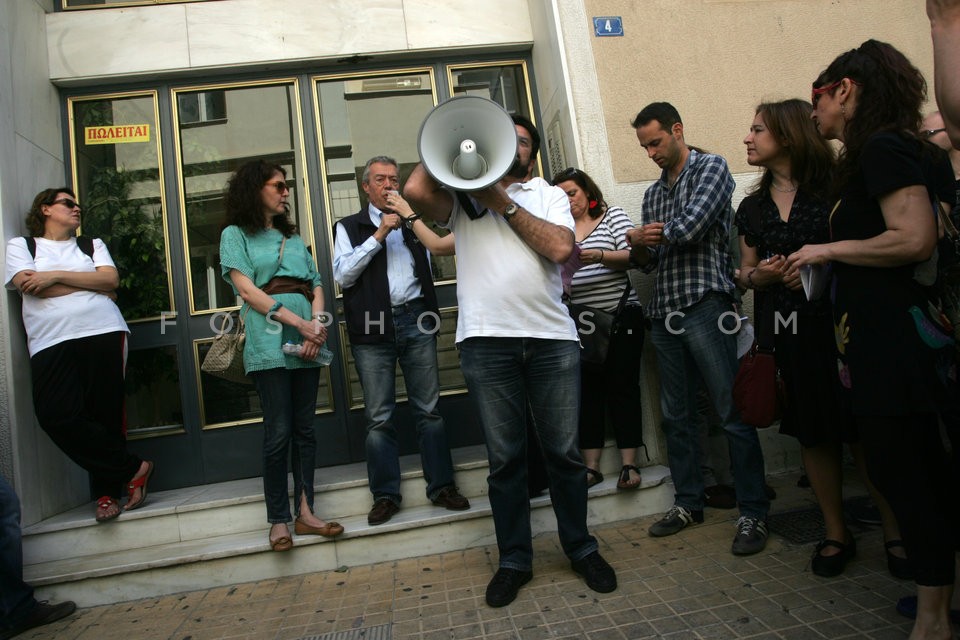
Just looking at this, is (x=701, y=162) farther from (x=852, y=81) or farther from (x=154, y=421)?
(x=154, y=421)

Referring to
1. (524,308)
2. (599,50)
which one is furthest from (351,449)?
(599,50)

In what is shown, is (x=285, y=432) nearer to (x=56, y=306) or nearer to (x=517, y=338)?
(x=517, y=338)

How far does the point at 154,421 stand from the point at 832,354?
4.21 m

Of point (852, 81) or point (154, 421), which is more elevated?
point (852, 81)

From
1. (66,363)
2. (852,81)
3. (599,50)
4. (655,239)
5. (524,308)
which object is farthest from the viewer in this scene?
(599,50)

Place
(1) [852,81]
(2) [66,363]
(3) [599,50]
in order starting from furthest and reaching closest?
(3) [599,50], (2) [66,363], (1) [852,81]

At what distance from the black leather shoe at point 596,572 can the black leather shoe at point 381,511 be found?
1.11 m

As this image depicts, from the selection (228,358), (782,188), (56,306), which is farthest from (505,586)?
(56,306)

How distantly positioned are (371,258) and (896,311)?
250 cm

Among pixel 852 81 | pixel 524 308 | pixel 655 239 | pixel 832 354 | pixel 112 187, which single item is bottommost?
pixel 832 354

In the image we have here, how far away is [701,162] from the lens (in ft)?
10.8

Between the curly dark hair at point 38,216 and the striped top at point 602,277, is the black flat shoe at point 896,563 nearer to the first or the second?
the striped top at point 602,277

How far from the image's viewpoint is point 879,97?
2.22 metres

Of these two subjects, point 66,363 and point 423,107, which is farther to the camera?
point 423,107
